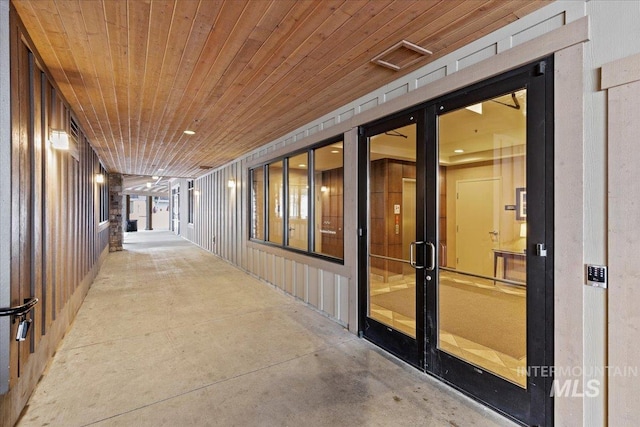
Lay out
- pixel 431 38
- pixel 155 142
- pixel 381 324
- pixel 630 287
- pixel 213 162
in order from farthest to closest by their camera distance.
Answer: pixel 213 162, pixel 155 142, pixel 381 324, pixel 431 38, pixel 630 287

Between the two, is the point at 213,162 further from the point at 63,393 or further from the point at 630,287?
the point at 630,287

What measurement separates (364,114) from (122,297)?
5.01m

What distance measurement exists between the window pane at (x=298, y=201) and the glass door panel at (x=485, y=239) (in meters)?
2.37

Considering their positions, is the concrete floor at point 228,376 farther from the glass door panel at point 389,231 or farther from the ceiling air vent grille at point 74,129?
the ceiling air vent grille at point 74,129

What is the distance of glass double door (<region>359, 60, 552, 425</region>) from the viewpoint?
202 centimetres

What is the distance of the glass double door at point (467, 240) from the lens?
6.61 feet

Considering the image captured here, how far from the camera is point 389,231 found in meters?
3.59

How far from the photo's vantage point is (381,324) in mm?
3252

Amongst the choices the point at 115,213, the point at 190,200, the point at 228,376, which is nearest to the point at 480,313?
the point at 228,376

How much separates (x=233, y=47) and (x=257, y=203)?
4310mm

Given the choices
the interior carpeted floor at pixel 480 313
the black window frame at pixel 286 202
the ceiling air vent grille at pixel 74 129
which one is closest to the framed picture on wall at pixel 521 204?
the interior carpeted floor at pixel 480 313

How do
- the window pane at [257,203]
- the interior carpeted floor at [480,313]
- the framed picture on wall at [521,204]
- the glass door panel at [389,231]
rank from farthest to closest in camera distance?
1. the window pane at [257,203]
2. the glass door panel at [389,231]
3. the interior carpeted floor at [480,313]
4. the framed picture on wall at [521,204]

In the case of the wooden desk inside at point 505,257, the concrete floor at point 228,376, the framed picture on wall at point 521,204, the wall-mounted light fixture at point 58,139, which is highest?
the wall-mounted light fixture at point 58,139

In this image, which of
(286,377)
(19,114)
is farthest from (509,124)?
(19,114)
